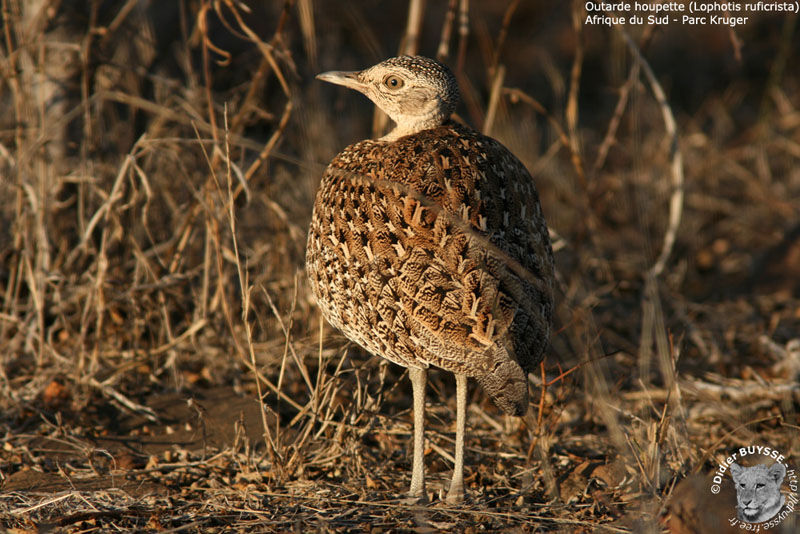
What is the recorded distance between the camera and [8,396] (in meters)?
3.74

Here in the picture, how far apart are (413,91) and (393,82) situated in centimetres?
10

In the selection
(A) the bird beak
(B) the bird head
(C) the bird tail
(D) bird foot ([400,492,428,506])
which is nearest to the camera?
(C) the bird tail

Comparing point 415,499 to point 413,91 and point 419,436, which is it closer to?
point 419,436

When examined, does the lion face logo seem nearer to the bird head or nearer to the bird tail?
the bird tail

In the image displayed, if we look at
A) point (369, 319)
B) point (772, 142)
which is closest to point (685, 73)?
point (772, 142)

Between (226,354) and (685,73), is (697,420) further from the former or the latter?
(685,73)

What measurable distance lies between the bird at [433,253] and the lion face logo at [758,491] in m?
0.81

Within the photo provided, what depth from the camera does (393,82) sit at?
3.44m

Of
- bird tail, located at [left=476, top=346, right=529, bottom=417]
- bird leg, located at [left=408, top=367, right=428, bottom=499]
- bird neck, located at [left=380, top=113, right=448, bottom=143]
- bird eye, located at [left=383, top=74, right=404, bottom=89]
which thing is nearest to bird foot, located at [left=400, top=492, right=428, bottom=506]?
bird leg, located at [left=408, top=367, right=428, bottom=499]

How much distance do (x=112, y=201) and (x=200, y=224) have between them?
548 mm

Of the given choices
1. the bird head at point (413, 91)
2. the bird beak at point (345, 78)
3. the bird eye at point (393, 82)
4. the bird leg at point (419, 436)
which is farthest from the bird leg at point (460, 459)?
the bird beak at point (345, 78)

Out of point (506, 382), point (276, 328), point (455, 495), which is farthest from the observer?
point (276, 328)

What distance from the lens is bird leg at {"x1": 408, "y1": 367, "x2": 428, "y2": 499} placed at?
10.4 feet

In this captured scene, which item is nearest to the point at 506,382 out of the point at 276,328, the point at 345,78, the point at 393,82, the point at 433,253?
the point at 433,253
